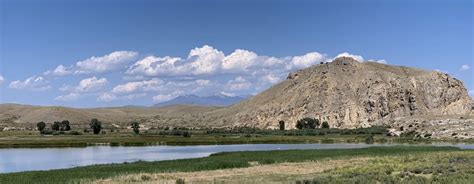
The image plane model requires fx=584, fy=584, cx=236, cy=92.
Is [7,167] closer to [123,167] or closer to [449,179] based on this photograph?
[123,167]

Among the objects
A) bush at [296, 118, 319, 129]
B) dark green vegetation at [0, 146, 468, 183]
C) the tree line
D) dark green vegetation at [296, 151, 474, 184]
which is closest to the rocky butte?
the tree line

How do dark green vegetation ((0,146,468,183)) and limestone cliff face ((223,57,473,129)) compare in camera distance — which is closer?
dark green vegetation ((0,146,468,183))

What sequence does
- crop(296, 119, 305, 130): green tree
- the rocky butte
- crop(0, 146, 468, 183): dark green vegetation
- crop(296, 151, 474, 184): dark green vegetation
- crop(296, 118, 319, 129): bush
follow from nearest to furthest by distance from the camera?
crop(296, 151, 474, 184): dark green vegetation → crop(0, 146, 468, 183): dark green vegetation → crop(296, 119, 305, 130): green tree → crop(296, 118, 319, 129): bush → the rocky butte

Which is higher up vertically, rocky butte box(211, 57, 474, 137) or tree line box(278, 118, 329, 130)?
rocky butte box(211, 57, 474, 137)

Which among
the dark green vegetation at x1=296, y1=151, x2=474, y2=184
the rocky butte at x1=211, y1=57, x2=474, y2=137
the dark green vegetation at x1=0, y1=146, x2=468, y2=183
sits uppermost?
the rocky butte at x1=211, y1=57, x2=474, y2=137

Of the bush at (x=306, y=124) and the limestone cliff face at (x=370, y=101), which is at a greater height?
the limestone cliff face at (x=370, y=101)

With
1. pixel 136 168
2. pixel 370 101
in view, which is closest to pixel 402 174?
pixel 136 168

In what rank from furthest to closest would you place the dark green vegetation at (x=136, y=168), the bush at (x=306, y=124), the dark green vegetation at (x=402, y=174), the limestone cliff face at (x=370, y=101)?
1. the limestone cliff face at (x=370, y=101)
2. the bush at (x=306, y=124)
3. the dark green vegetation at (x=136, y=168)
4. the dark green vegetation at (x=402, y=174)

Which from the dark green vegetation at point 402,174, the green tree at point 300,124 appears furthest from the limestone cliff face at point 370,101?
the dark green vegetation at point 402,174

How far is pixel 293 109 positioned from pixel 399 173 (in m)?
153

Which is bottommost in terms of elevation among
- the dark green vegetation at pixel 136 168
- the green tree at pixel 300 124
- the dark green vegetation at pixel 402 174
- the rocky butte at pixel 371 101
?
the dark green vegetation at pixel 402 174

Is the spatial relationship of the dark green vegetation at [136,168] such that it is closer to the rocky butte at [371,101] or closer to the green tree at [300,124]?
the green tree at [300,124]

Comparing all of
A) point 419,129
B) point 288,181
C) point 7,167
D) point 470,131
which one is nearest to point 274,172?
point 288,181

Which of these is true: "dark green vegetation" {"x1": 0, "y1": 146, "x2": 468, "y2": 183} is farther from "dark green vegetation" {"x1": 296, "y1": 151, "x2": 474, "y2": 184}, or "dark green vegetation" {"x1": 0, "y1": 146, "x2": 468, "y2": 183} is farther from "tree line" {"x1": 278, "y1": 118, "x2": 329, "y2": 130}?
"tree line" {"x1": 278, "y1": 118, "x2": 329, "y2": 130}
